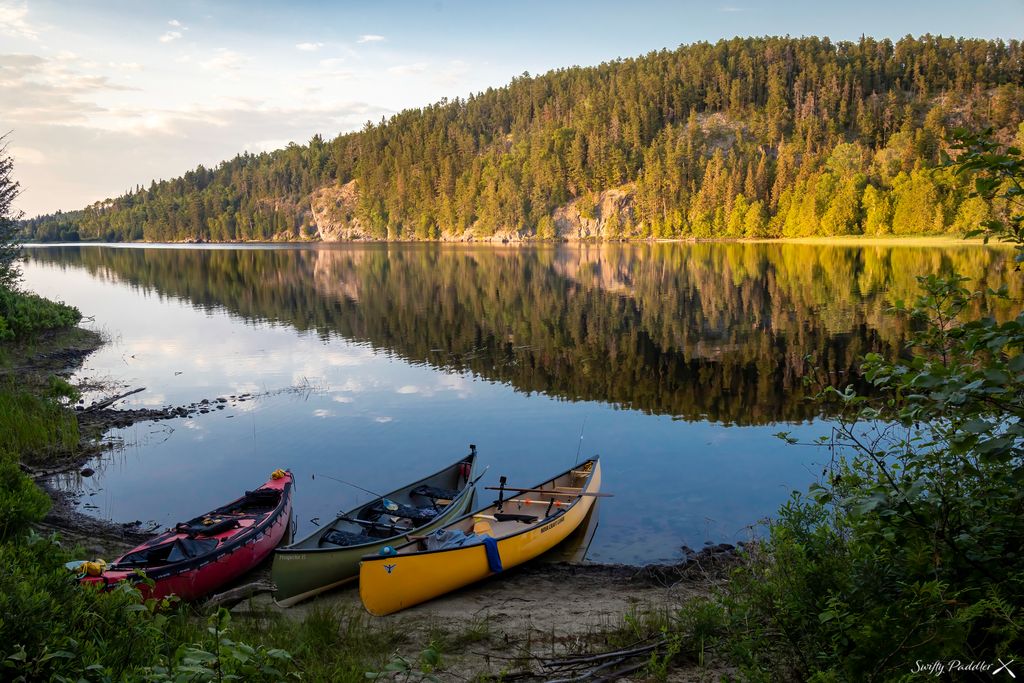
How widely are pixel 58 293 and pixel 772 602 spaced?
233ft

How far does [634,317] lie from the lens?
133 ft

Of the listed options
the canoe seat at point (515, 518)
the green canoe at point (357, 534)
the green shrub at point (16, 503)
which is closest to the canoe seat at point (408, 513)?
the green canoe at point (357, 534)

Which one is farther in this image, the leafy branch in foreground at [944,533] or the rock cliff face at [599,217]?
the rock cliff face at [599,217]

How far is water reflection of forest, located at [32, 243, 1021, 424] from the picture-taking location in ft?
83.8

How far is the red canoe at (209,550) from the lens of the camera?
35.7 feet

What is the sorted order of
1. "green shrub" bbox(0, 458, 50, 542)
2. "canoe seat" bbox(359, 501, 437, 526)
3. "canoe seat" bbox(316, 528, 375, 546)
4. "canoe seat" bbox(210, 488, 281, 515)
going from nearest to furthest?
"green shrub" bbox(0, 458, 50, 542), "canoe seat" bbox(316, 528, 375, 546), "canoe seat" bbox(359, 501, 437, 526), "canoe seat" bbox(210, 488, 281, 515)

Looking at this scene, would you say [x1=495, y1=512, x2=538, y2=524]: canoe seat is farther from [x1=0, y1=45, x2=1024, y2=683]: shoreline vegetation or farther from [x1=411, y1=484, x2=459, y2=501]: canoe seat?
[x1=411, y1=484, x2=459, y2=501]: canoe seat

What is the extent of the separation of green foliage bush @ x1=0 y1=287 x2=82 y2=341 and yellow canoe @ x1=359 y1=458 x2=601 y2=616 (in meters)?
26.1

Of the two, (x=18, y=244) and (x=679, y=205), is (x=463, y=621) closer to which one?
(x=18, y=244)

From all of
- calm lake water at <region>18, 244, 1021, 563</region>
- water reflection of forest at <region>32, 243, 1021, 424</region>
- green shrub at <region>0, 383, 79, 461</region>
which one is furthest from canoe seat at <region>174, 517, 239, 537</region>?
water reflection of forest at <region>32, 243, 1021, 424</region>

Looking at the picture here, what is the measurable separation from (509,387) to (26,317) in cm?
2430

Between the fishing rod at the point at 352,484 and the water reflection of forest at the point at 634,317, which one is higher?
the water reflection of forest at the point at 634,317

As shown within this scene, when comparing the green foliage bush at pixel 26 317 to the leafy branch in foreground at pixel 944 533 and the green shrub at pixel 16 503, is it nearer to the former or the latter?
the green shrub at pixel 16 503
